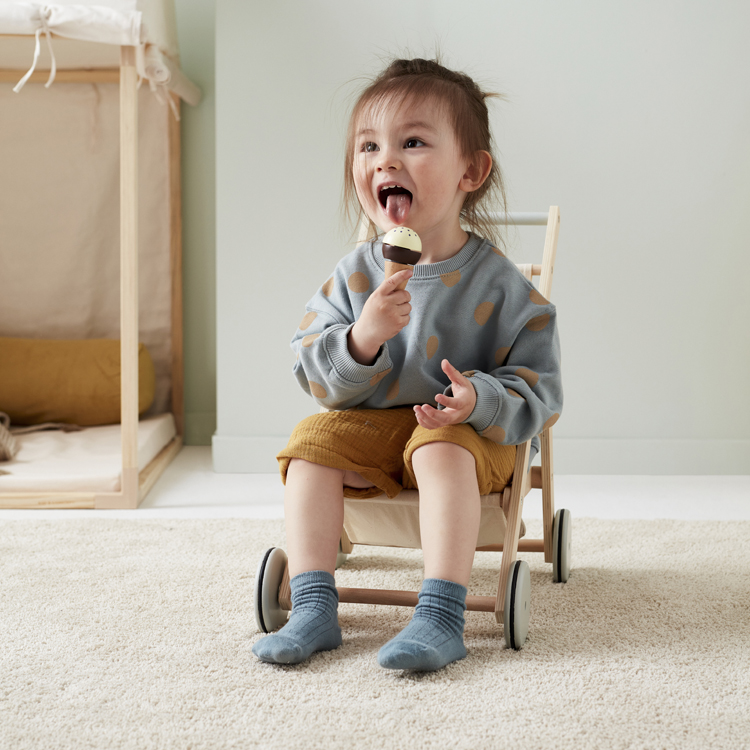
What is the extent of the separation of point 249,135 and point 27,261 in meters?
0.72

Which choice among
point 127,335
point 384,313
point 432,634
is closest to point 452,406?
point 384,313

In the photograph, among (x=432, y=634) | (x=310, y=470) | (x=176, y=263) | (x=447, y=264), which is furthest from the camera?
(x=176, y=263)

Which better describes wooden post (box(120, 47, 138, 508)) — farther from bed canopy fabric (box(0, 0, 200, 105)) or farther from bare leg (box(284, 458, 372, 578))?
bare leg (box(284, 458, 372, 578))

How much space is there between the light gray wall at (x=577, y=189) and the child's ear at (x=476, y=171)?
2.70 ft

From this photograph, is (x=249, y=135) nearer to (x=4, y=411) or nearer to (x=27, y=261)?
(x=27, y=261)

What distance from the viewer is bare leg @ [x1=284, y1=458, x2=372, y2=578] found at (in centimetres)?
88

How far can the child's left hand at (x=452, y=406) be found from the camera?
2.70 ft

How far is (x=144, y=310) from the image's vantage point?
2139mm

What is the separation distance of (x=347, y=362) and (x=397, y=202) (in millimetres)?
200

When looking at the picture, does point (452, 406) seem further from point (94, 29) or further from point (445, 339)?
point (94, 29)

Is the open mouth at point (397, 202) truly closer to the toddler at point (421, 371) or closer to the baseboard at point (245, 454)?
the toddler at point (421, 371)

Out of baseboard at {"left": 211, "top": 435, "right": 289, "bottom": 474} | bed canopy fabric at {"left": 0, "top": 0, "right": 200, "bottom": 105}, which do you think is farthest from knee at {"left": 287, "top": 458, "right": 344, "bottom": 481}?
baseboard at {"left": 211, "top": 435, "right": 289, "bottom": 474}

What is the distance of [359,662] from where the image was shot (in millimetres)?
836

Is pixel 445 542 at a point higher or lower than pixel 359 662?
higher
